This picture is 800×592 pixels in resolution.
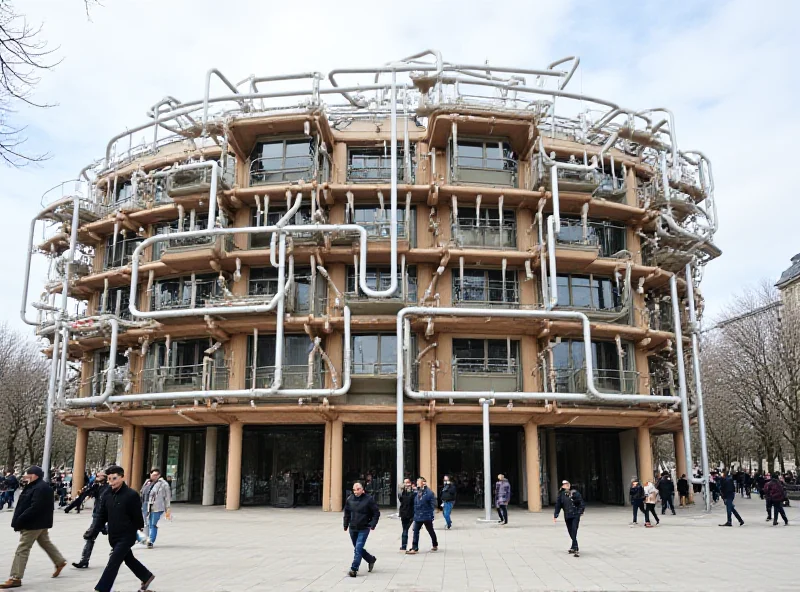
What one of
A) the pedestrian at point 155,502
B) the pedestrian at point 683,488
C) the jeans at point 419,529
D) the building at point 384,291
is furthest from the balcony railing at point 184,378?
the pedestrian at point 683,488

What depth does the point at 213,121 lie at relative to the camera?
2967 cm

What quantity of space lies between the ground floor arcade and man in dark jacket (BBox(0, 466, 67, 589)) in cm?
1559

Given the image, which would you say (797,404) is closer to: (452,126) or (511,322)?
(511,322)

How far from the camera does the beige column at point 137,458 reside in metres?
31.4

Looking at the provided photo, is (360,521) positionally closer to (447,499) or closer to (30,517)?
(30,517)

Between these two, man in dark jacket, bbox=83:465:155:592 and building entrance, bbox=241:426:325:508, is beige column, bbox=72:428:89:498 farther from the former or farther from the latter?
man in dark jacket, bbox=83:465:155:592

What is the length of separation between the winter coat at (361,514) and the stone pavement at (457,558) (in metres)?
0.86

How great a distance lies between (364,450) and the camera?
29891 millimetres

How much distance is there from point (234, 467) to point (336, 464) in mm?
4094

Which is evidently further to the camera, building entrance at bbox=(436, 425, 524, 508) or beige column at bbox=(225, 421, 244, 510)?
building entrance at bbox=(436, 425, 524, 508)

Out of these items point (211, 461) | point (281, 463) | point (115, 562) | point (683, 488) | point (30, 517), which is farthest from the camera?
point (211, 461)

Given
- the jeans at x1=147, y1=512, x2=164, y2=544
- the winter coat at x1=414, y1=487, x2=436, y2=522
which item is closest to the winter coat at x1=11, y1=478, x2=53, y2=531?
the jeans at x1=147, y1=512, x2=164, y2=544

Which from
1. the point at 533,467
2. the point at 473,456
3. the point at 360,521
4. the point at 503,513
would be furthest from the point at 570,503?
Answer: the point at 473,456

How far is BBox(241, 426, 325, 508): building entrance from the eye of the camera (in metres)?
29.8
